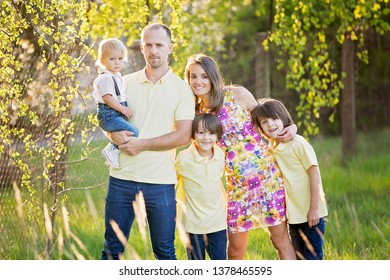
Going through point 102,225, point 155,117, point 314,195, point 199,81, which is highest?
point 199,81

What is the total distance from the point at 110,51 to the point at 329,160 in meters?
6.64

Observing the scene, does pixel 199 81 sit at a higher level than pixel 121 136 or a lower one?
higher

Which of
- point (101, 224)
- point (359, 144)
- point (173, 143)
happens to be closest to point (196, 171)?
point (173, 143)

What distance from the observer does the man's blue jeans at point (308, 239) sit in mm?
4359

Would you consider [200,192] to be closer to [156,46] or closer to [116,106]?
[116,106]

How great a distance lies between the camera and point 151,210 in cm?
403

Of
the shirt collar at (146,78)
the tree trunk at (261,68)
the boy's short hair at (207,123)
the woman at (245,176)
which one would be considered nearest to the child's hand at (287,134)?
the woman at (245,176)

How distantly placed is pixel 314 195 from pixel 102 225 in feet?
8.98

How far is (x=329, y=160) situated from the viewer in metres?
10.3

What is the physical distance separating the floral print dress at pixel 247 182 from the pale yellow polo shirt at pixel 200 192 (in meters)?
0.14

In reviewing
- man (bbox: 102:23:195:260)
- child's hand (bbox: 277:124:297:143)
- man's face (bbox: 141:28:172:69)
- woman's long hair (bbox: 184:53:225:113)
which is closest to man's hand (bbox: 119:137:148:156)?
man (bbox: 102:23:195:260)

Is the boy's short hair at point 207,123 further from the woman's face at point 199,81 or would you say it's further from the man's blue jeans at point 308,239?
the man's blue jeans at point 308,239

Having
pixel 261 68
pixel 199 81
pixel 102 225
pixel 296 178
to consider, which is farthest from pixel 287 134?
pixel 261 68

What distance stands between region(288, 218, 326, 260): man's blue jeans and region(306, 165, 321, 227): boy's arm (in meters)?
0.06
